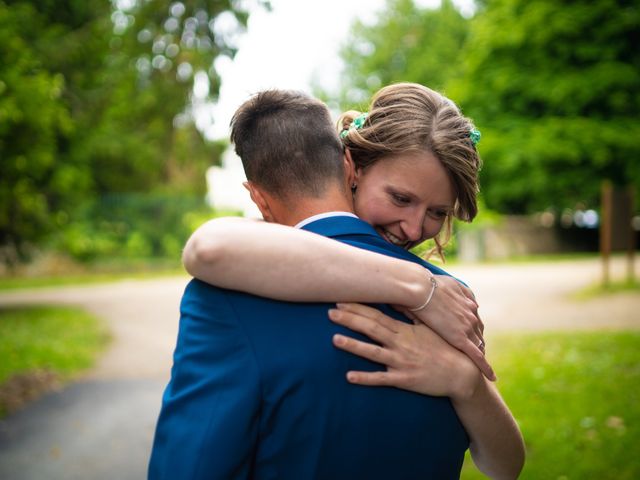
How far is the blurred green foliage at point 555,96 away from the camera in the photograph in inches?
Result: 941

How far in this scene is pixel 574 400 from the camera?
6543mm

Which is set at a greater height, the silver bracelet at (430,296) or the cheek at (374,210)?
the cheek at (374,210)

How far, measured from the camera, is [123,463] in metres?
5.31

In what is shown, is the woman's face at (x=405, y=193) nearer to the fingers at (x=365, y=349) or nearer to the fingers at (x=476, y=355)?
the fingers at (x=476, y=355)

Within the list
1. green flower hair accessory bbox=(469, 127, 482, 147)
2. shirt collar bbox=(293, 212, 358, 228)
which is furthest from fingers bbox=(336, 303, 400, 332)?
green flower hair accessory bbox=(469, 127, 482, 147)

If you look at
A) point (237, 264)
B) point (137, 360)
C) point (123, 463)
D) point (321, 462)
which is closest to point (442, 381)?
point (321, 462)

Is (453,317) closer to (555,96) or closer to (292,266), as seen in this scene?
(292,266)

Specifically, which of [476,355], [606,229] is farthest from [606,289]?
[476,355]

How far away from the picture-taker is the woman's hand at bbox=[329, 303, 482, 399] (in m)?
1.48

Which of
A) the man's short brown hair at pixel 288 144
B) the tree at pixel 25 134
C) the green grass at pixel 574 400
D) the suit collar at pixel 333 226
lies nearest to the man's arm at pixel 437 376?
the suit collar at pixel 333 226

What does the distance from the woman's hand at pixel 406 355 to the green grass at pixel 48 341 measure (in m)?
6.24

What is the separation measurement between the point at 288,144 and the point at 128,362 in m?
8.06

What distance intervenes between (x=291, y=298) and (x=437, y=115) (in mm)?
941

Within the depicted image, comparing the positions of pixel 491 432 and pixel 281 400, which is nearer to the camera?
pixel 281 400
